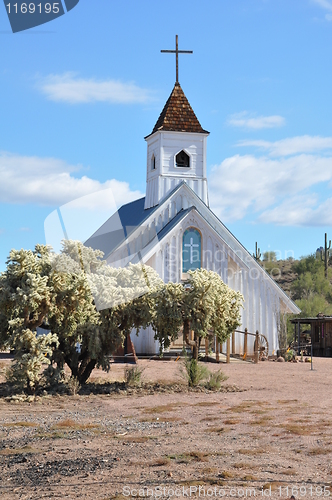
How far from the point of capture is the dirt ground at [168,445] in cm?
703

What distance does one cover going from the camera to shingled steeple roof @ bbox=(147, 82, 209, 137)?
30.3 meters

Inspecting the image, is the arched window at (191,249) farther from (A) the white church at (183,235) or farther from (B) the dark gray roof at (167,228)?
(B) the dark gray roof at (167,228)

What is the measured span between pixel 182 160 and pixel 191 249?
5.18 meters

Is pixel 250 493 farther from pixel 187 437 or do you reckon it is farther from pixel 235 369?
pixel 235 369

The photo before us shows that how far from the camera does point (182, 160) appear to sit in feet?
100

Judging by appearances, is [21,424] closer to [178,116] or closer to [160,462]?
[160,462]

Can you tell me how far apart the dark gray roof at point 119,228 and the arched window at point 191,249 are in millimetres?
2185

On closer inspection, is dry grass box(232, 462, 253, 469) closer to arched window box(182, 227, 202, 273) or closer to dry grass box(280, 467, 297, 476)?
dry grass box(280, 467, 297, 476)

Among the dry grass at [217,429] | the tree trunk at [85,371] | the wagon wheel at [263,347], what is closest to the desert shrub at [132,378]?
the tree trunk at [85,371]

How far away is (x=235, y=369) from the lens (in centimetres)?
2186

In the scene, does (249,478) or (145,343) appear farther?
(145,343)

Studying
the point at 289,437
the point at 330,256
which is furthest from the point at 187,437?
the point at 330,256

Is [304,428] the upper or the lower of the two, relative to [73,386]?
lower


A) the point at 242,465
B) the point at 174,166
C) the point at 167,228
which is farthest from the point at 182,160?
the point at 242,465
